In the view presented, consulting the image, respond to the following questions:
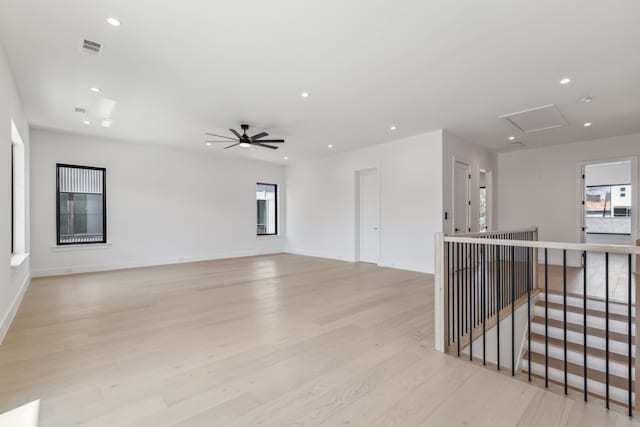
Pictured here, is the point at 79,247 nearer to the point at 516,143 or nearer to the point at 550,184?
the point at 516,143

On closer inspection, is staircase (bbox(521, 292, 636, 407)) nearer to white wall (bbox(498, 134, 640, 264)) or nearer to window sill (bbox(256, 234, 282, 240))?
white wall (bbox(498, 134, 640, 264))

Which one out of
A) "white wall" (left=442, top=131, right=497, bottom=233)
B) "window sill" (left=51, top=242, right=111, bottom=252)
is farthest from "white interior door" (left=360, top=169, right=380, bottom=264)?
"window sill" (left=51, top=242, right=111, bottom=252)

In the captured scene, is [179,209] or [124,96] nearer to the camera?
[124,96]

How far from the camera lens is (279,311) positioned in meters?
3.67

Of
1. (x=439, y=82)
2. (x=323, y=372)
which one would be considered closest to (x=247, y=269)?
(x=323, y=372)

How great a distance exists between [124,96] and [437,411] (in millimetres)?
4955

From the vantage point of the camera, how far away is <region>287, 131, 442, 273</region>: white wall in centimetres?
595

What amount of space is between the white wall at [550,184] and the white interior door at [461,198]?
1808 millimetres

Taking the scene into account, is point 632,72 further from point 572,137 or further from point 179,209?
point 179,209

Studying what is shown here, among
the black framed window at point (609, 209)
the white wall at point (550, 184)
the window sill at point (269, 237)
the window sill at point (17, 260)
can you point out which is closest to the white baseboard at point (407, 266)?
the white wall at point (550, 184)

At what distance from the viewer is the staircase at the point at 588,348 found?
10.2 ft

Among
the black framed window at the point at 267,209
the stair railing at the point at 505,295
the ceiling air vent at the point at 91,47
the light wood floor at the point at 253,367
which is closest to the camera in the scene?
the light wood floor at the point at 253,367

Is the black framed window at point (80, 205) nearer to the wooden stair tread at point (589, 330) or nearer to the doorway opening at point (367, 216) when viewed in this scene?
the doorway opening at point (367, 216)

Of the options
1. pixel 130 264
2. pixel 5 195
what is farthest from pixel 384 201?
pixel 5 195
